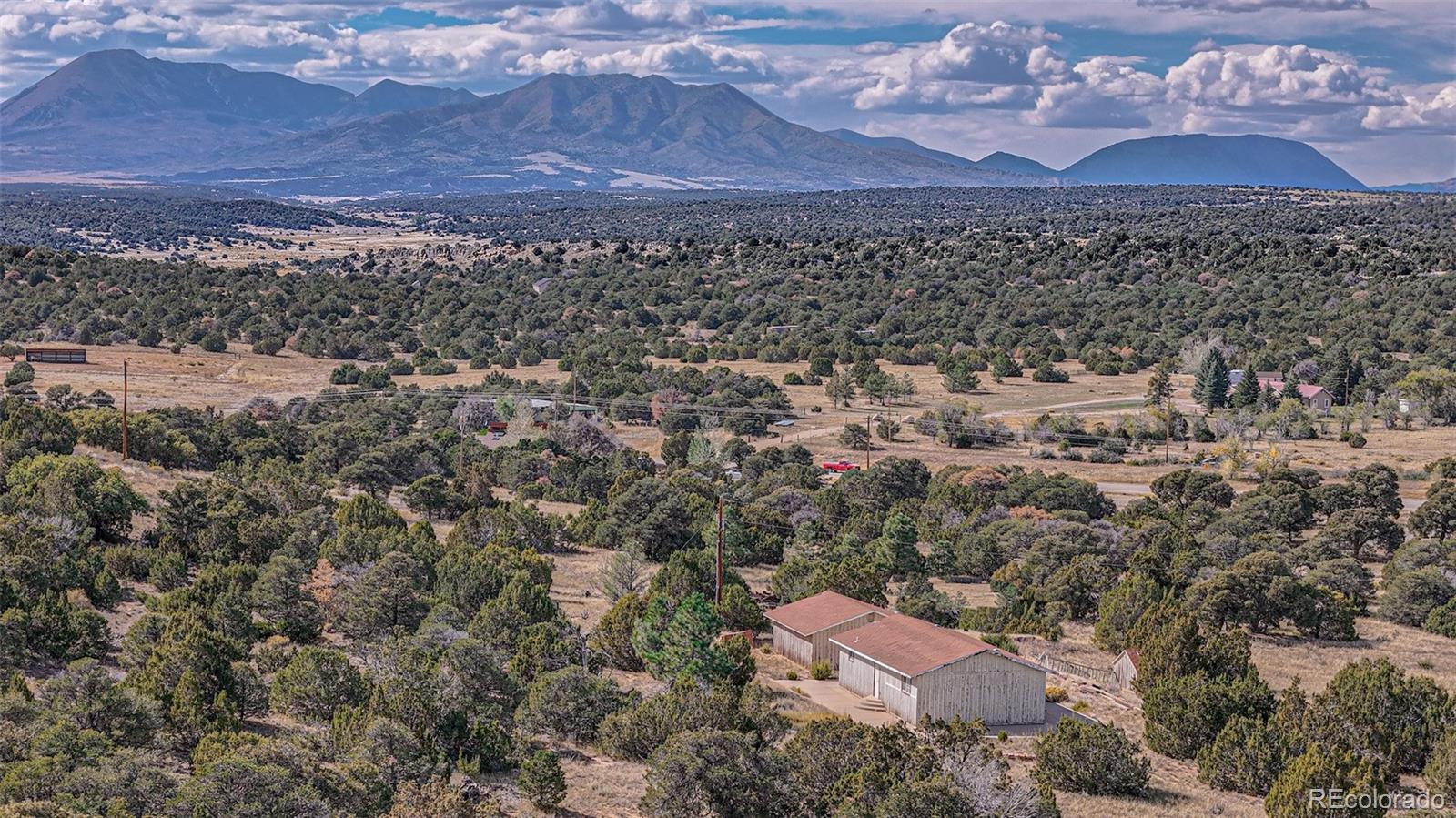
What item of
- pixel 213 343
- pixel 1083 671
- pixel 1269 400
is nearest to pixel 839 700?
pixel 1083 671

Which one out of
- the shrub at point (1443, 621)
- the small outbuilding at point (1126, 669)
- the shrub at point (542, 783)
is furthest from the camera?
the shrub at point (1443, 621)

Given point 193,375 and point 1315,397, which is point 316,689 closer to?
point 193,375

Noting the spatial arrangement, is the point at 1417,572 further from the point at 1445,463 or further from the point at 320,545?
the point at 320,545

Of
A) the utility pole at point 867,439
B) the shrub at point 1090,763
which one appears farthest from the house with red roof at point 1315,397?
the shrub at point 1090,763

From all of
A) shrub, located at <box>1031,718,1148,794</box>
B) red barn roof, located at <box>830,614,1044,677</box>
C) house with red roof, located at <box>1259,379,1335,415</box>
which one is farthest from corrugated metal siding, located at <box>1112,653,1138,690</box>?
house with red roof, located at <box>1259,379,1335,415</box>

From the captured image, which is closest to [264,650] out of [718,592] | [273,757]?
[273,757]

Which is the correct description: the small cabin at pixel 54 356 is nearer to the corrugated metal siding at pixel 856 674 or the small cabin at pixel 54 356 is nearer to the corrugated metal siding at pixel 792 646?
the corrugated metal siding at pixel 792 646

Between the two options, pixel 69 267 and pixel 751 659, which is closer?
pixel 751 659
